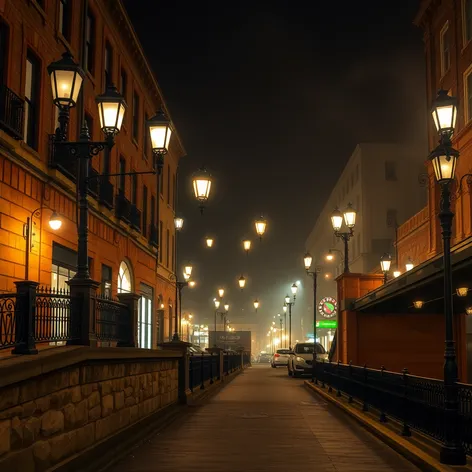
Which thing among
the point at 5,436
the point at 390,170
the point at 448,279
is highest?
the point at 390,170

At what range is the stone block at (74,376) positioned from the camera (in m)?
9.87

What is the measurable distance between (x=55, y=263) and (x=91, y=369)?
40.3ft

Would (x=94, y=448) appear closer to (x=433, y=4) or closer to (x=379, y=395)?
(x=379, y=395)

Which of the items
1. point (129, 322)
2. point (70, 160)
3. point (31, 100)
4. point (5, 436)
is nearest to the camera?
point (5, 436)

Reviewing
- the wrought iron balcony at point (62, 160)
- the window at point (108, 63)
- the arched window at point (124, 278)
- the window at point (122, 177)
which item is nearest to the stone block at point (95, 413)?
the wrought iron balcony at point (62, 160)

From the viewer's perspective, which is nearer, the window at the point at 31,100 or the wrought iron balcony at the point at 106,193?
the window at the point at 31,100

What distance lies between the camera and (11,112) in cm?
1872

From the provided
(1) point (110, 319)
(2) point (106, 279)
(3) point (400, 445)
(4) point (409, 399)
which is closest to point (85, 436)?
(1) point (110, 319)

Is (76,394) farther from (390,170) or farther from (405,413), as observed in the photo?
(390,170)

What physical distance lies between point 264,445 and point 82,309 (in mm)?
3724

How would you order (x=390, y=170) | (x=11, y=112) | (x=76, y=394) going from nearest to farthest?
(x=76, y=394), (x=11, y=112), (x=390, y=170)

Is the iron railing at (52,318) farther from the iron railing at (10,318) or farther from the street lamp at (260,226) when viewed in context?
the street lamp at (260,226)

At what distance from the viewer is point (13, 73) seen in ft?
63.4

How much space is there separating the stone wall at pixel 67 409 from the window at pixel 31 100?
8.66 m
